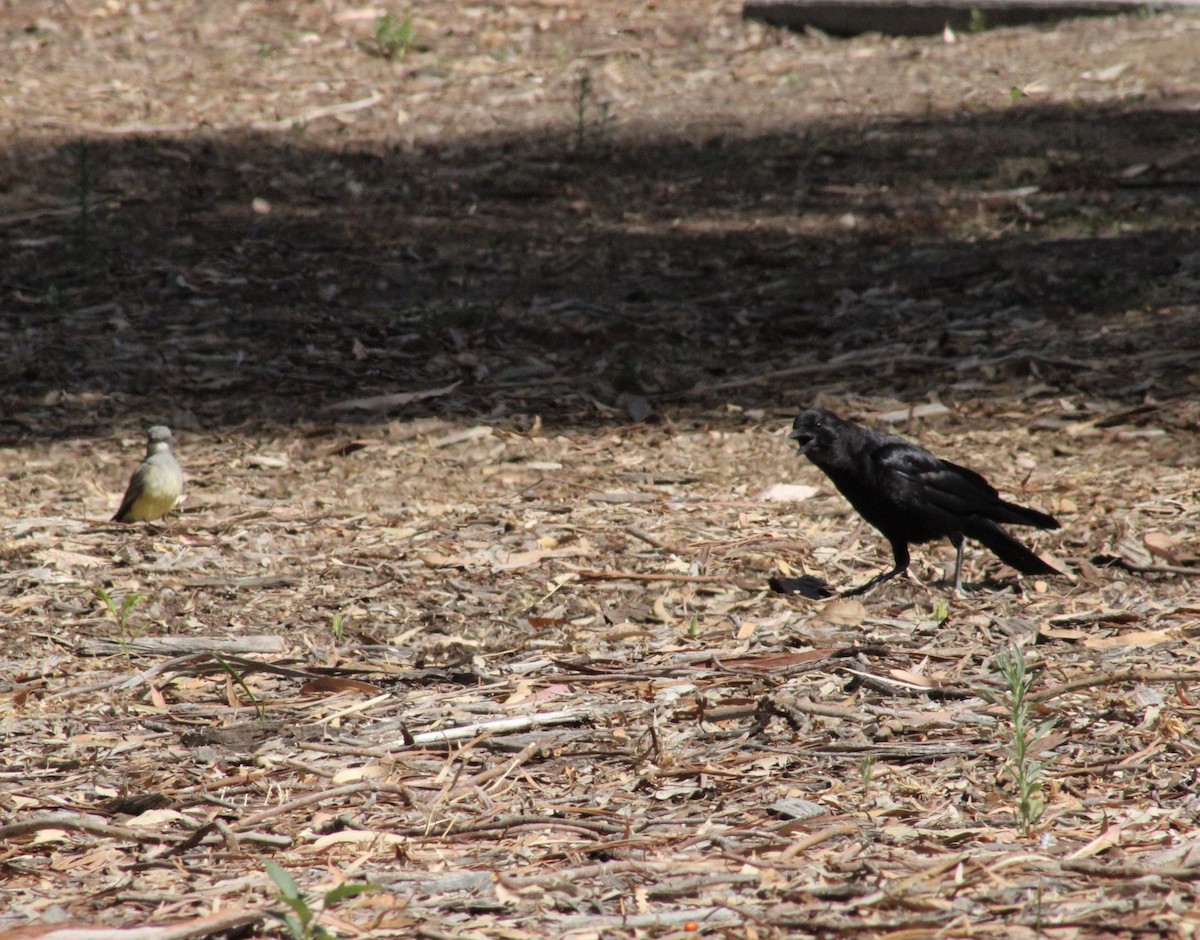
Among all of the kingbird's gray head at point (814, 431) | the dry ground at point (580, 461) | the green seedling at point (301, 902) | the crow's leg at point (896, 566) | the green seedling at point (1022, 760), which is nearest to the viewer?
the green seedling at point (301, 902)

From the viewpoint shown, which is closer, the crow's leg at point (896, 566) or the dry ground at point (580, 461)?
the dry ground at point (580, 461)

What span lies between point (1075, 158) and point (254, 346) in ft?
20.2

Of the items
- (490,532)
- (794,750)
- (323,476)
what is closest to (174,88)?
(323,476)

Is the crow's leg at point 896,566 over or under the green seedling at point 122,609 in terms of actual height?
under

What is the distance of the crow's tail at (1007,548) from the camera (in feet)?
18.5

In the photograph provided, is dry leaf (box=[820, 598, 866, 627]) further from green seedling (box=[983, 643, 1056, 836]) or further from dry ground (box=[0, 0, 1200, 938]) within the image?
green seedling (box=[983, 643, 1056, 836])

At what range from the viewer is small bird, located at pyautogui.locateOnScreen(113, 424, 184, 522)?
246 inches

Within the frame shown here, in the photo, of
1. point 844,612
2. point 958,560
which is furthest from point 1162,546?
point 844,612

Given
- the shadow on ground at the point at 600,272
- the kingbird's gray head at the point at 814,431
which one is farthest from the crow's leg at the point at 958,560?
the shadow on ground at the point at 600,272

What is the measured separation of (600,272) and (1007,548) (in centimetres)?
456

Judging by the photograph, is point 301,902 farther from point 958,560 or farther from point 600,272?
point 600,272

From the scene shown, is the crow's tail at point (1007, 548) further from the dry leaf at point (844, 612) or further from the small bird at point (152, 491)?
the small bird at point (152, 491)

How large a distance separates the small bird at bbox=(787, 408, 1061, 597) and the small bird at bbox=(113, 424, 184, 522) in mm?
2634

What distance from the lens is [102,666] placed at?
15.9ft
